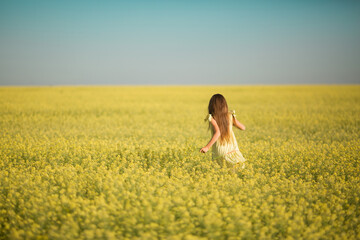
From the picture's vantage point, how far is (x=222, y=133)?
5125mm

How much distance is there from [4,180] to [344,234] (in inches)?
206

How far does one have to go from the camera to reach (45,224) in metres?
3.42

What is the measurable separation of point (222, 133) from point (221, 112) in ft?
1.36

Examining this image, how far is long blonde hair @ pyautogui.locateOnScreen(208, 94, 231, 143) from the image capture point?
5023 millimetres

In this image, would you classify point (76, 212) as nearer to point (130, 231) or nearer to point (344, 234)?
point (130, 231)

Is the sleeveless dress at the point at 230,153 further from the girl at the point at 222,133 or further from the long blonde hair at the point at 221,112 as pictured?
the long blonde hair at the point at 221,112

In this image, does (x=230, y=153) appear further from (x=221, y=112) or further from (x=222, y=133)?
(x=221, y=112)

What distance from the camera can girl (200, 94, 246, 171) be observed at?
5.02m

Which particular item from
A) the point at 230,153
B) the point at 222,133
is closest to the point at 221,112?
the point at 222,133

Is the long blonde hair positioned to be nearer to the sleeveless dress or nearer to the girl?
the girl

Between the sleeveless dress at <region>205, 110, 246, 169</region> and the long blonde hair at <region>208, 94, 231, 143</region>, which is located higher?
the long blonde hair at <region>208, 94, 231, 143</region>

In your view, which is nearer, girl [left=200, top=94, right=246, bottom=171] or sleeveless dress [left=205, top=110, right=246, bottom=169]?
girl [left=200, top=94, right=246, bottom=171]

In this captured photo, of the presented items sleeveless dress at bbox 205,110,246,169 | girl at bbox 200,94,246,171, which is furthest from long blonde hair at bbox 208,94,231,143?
sleeveless dress at bbox 205,110,246,169

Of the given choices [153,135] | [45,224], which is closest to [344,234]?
[45,224]
